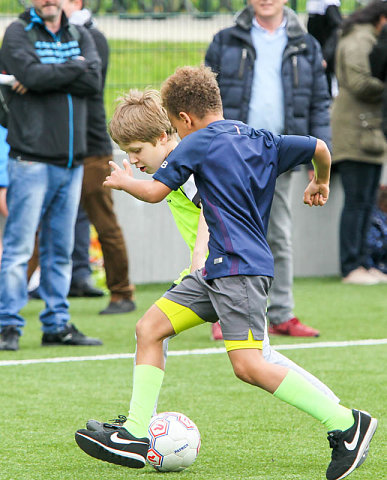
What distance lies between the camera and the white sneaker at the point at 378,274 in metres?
9.34

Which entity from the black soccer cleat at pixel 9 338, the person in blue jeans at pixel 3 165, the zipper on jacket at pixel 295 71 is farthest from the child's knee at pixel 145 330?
the person in blue jeans at pixel 3 165

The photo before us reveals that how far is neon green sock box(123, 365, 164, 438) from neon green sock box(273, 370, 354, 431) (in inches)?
18.6

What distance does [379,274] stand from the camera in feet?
31.0

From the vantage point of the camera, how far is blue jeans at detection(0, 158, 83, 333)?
6090mm

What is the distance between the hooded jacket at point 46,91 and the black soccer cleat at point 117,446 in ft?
9.12

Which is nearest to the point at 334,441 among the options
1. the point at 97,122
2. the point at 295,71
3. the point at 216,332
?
the point at 216,332

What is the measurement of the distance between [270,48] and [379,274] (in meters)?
3.46

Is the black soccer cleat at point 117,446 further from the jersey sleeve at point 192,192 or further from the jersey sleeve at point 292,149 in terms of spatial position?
the jersey sleeve at point 292,149

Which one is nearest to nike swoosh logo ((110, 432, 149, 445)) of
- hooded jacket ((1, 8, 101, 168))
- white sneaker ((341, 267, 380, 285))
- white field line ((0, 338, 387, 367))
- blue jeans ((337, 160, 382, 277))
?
white field line ((0, 338, 387, 367))

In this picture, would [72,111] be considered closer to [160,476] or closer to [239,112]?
[239,112]

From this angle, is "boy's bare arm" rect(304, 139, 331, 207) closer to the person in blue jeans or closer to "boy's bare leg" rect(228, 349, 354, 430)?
"boy's bare leg" rect(228, 349, 354, 430)

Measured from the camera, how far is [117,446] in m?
3.62

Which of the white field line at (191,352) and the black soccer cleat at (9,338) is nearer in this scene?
the white field line at (191,352)

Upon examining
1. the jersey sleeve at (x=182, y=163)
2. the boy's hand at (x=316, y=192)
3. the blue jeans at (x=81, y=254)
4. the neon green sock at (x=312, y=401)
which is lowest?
the blue jeans at (x=81, y=254)
